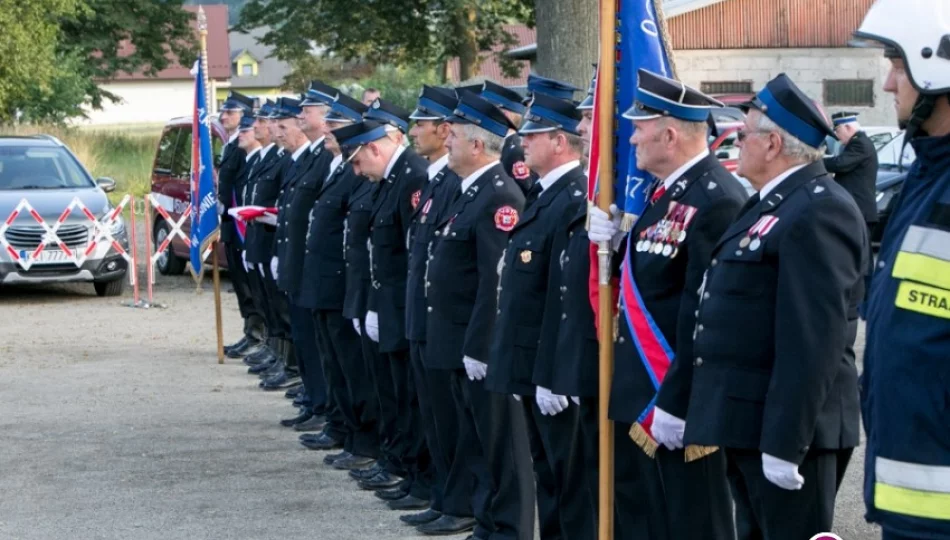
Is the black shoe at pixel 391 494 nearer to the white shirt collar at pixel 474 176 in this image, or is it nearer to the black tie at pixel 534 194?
the white shirt collar at pixel 474 176

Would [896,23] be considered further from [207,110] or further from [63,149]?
[63,149]

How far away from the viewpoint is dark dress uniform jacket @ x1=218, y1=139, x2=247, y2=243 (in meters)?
14.5

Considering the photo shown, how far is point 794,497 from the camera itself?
4672 mm

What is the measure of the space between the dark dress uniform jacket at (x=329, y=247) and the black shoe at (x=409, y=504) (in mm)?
1653

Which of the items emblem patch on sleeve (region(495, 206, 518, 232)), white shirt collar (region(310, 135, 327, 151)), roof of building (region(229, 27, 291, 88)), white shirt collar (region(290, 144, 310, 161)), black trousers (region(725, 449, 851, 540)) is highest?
roof of building (region(229, 27, 291, 88))

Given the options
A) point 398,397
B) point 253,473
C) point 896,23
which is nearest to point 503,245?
point 398,397

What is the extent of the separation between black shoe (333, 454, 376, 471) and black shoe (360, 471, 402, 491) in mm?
Answer: 475

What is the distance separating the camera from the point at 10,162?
19.2 m

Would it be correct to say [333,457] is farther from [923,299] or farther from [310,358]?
[923,299]

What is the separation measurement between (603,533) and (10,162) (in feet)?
50.6

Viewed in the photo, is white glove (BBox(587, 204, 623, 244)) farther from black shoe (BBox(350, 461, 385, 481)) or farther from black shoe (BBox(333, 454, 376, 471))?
black shoe (BBox(333, 454, 376, 471))

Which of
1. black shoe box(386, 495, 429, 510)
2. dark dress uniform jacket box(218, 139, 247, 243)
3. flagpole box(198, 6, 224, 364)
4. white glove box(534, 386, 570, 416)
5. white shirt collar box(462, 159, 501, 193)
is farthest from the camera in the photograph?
dark dress uniform jacket box(218, 139, 247, 243)

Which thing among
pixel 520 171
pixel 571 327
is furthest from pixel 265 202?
pixel 571 327

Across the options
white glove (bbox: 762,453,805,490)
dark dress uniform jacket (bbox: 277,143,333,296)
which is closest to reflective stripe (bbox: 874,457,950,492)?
white glove (bbox: 762,453,805,490)
